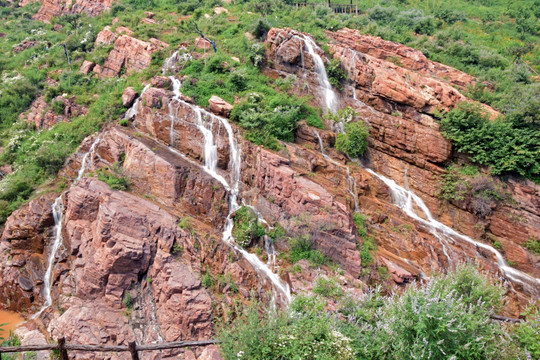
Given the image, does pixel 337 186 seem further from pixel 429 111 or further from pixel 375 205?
pixel 429 111

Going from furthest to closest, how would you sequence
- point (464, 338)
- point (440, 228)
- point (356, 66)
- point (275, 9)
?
1. point (275, 9)
2. point (356, 66)
3. point (440, 228)
4. point (464, 338)

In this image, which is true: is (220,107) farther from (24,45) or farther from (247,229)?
(24,45)

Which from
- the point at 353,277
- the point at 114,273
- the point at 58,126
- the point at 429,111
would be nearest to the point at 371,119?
the point at 429,111

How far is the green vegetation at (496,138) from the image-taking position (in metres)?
16.1

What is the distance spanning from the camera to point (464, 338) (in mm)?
6016

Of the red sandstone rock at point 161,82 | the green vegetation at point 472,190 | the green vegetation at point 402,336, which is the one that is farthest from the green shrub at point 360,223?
the red sandstone rock at point 161,82

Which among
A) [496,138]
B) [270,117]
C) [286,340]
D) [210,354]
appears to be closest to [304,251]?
[210,354]

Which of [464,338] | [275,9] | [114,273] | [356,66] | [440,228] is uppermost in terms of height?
[275,9]

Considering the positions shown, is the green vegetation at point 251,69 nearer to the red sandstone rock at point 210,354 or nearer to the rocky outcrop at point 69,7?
the rocky outcrop at point 69,7

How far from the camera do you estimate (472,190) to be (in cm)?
1677

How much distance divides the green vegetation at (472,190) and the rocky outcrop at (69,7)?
1686 inches

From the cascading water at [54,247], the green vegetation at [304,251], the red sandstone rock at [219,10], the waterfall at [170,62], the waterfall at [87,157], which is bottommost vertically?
the cascading water at [54,247]

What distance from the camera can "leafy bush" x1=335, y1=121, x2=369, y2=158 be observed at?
1822 centimetres

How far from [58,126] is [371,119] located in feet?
73.7
